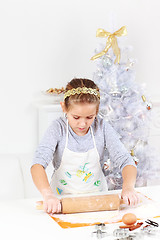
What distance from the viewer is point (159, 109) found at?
310 centimetres

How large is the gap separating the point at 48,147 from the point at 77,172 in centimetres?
20

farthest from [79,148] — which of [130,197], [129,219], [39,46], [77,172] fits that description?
[39,46]

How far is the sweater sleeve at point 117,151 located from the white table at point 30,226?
42 cm

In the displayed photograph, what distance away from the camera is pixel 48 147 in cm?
173

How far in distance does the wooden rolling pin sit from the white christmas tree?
42.2 inches

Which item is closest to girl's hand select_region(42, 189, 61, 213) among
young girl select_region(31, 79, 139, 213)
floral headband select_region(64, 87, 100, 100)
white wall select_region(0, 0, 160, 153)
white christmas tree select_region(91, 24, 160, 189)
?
young girl select_region(31, 79, 139, 213)

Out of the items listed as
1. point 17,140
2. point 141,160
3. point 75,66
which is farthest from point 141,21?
point 17,140

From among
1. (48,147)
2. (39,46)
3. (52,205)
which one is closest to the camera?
(52,205)

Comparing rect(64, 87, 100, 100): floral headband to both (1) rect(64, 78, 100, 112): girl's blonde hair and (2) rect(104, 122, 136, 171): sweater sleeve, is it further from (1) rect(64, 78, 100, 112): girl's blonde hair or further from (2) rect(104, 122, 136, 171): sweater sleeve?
(2) rect(104, 122, 136, 171): sweater sleeve

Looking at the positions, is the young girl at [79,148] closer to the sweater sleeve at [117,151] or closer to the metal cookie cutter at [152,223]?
the sweater sleeve at [117,151]

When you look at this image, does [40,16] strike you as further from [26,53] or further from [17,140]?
[17,140]

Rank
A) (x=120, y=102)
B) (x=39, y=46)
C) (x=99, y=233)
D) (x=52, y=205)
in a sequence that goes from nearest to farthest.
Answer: (x=99, y=233) < (x=52, y=205) < (x=120, y=102) < (x=39, y=46)

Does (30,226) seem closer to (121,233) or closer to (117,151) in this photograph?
(121,233)

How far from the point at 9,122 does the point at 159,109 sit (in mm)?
1194
